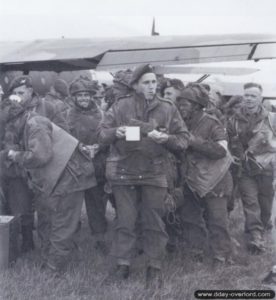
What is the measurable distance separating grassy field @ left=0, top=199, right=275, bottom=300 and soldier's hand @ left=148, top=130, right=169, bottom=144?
135cm

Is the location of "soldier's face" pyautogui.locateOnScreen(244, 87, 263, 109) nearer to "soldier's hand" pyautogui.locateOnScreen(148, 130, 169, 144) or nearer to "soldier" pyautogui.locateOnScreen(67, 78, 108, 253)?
"soldier" pyautogui.locateOnScreen(67, 78, 108, 253)

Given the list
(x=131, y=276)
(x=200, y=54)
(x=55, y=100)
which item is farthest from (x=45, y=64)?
(x=131, y=276)

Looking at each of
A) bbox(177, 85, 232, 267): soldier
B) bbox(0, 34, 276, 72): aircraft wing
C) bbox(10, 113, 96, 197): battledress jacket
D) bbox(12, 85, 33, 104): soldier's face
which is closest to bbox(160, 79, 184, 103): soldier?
bbox(0, 34, 276, 72): aircraft wing

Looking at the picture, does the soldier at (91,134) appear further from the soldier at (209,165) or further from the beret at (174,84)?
the soldier at (209,165)

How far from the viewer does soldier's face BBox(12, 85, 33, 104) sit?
5117 millimetres

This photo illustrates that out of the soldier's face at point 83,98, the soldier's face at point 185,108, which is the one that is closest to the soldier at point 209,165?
the soldier's face at point 185,108

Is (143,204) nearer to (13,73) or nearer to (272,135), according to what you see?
(272,135)

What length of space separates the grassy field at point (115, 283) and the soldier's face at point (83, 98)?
1684 millimetres

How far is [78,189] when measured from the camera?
496 centimetres

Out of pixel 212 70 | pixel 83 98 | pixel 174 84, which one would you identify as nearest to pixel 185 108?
pixel 174 84

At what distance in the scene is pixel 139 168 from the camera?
467cm

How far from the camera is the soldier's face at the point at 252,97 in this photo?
6.07 m

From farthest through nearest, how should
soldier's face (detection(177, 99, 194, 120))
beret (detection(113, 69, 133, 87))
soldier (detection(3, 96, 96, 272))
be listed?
1. beret (detection(113, 69, 133, 87))
2. soldier's face (detection(177, 99, 194, 120))
3. soldier (detection(3, 96, 96, 272))

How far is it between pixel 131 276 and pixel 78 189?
40.0 inches
